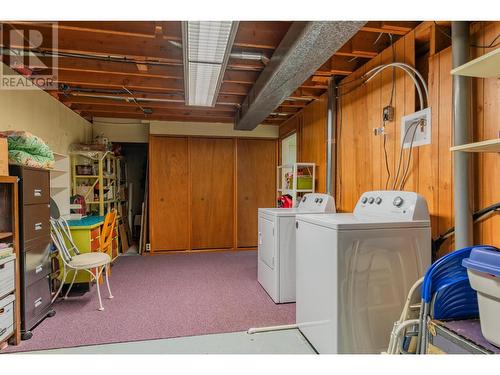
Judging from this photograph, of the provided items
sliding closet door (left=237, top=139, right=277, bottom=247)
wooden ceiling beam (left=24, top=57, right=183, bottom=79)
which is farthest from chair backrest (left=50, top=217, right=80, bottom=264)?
sliding closet door (left=237, top=139, right=277, bottom=247)

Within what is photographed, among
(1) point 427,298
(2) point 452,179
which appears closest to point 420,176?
(2) point 452,179

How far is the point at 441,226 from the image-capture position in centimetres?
199

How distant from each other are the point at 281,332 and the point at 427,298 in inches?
51.7

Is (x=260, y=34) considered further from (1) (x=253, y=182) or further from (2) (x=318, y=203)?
(1) (x=253, y=182)

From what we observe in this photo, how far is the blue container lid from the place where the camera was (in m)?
1.04

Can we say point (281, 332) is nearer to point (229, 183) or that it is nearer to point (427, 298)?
point (427, 298)

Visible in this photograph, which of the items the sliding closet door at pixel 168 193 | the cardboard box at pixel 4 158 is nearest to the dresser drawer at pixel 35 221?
the cardboard box at pixel 4 158

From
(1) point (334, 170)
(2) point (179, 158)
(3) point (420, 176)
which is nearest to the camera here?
(3) point (420, 176)

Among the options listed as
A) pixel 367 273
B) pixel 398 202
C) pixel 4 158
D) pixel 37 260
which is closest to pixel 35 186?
pixel 4 158

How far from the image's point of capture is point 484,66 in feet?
4.57

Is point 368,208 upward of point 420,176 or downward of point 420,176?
downward

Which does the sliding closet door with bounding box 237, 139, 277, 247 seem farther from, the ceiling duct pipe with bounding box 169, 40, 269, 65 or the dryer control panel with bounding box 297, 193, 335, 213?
the ceiling duct pipe with bounding box 169, 40, 269, 65

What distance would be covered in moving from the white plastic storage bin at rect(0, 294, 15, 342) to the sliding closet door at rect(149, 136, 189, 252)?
2977 mm

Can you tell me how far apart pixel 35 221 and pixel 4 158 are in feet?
2.04
